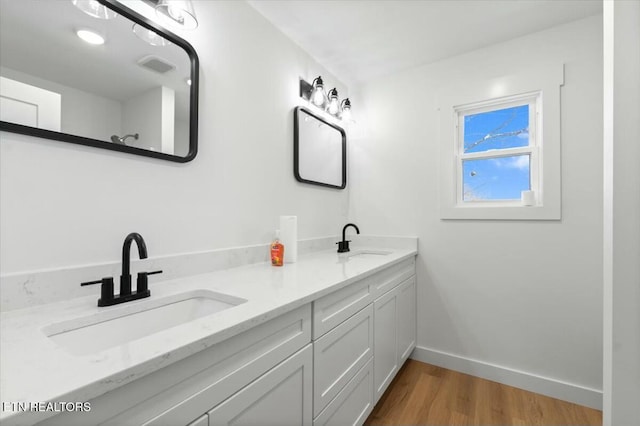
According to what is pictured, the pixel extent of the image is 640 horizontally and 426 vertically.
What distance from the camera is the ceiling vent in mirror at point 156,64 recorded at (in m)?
1.16

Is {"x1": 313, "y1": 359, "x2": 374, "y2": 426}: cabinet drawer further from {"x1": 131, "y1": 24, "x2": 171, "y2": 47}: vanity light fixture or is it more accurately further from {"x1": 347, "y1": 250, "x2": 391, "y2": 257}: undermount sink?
{"x1": 131, "y1": 24, "x2": 171, "y2": 47}: vanity light fixture

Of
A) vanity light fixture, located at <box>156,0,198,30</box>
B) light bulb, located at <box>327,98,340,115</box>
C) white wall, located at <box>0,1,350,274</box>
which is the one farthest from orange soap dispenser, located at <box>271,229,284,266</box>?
light bulb, located at <box>327,98,340,115</box>

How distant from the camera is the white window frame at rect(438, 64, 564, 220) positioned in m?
1.86

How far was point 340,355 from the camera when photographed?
4.07 ft

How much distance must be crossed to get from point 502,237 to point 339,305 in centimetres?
147

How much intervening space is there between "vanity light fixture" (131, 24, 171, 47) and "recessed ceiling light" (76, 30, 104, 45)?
142 millimetres

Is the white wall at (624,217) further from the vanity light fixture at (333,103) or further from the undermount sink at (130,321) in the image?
the vanity light fixture at (333,103)

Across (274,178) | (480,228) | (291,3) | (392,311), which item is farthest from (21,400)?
(480,228)

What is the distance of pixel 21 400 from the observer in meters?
0.43

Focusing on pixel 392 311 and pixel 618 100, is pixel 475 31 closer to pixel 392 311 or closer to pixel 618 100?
pixel 618 100

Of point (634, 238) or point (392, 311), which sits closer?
point (634, 238)

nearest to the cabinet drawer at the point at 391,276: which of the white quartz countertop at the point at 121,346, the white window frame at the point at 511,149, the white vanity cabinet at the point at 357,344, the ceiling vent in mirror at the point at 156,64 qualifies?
the white vanity cabinet at the point at 357,344

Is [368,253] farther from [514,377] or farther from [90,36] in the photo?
[90,36]

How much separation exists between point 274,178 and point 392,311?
45.8 inches
